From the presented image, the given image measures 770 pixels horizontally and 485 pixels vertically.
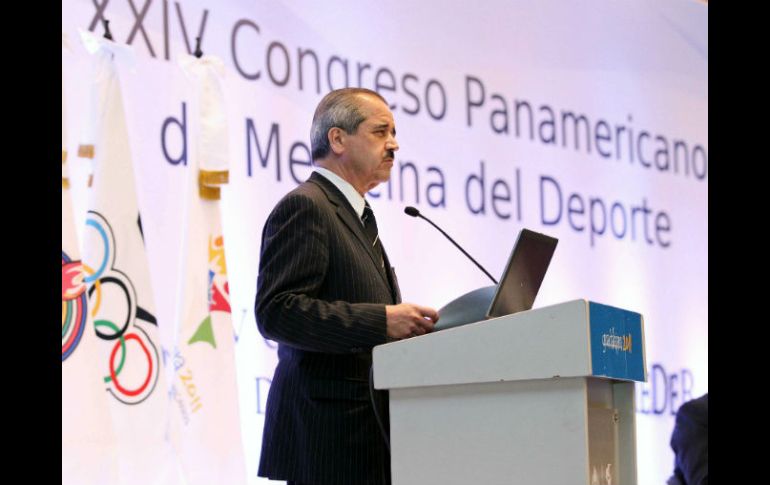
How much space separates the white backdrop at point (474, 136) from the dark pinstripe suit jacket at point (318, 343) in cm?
132

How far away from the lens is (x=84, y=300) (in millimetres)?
3461

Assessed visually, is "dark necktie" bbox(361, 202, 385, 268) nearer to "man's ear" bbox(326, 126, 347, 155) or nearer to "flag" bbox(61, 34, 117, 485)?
"man's ear" bbox(326, 126, 347, 155)

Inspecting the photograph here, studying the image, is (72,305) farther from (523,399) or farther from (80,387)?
(523,399)

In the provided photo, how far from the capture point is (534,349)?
1926 millimetres

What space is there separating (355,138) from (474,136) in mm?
2161

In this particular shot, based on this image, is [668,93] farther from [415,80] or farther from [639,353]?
[639,353]

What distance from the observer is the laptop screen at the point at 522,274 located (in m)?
2.38

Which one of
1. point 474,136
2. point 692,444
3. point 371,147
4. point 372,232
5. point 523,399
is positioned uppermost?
point 474,136

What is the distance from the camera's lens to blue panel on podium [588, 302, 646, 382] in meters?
1.86

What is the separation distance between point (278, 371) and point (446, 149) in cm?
245

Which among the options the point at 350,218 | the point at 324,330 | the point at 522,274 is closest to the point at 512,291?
the point at 522,274

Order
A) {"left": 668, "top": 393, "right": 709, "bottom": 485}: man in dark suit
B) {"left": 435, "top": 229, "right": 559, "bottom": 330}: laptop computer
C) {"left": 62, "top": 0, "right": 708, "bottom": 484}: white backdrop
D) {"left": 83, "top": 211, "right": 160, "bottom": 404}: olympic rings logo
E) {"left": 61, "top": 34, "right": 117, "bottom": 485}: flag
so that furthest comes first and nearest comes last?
{"left": 668, "top": 393, "right": 709, "bottom": 485}: man in dark suit → {"left": 62, "top": 0, "right": 708, "bottom": 484}: white backdrop → {"left": 83, "top": 211, "right": 160, "bottom": 404}: olympic rings logo → {"left": 61, "top": 34, "right": 117, "bottom": 485}: flag → {"left": 435, "top": 229, "right": 559, "bottom": 330}: laptop computer

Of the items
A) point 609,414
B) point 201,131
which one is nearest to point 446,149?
point 201,131

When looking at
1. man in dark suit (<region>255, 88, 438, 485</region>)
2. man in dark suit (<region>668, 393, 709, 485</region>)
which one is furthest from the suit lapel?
man in dark suit (<region>668, 393, 709, 485</region>)
